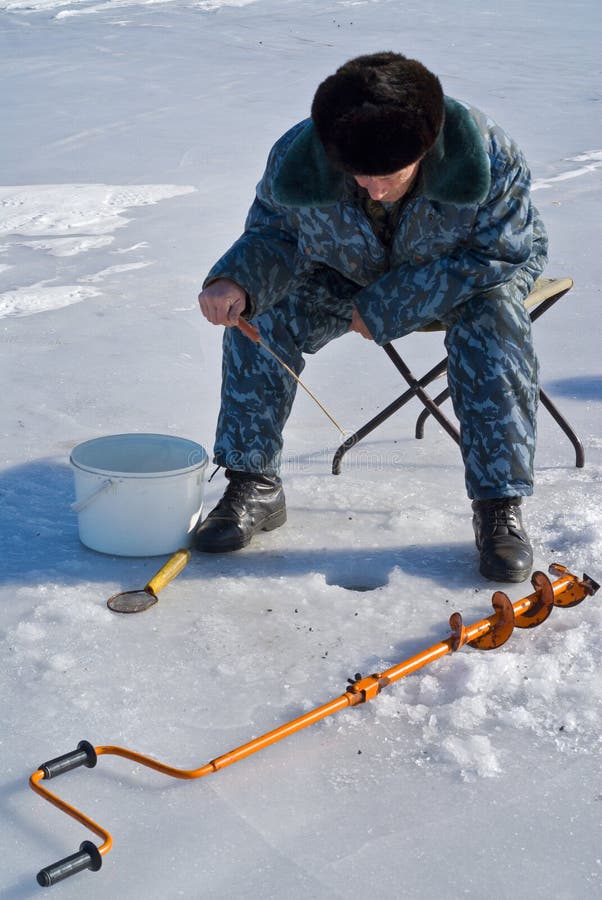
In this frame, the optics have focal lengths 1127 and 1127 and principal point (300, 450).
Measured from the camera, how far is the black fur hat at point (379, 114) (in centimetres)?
197

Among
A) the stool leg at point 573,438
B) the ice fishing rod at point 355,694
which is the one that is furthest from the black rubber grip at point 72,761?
the stool leg at point 573,438

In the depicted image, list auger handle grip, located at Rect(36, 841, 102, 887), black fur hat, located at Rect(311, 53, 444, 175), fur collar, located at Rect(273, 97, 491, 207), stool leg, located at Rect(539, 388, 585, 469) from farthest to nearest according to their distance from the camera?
1. stool leg, located at Rect(539, 388, 585, 469)
2. fur collar, located at Rect(273, 97, 491, 207)
3. black fur hat, located at Rect(311, 53, 444, 175)
4. auger handle grip, located at Rect(36, 841, 102, 887)

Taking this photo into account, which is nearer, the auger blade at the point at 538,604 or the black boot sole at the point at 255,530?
the auger blade at the point at 538,604

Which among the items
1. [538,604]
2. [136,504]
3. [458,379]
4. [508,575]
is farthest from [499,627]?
[136,504]

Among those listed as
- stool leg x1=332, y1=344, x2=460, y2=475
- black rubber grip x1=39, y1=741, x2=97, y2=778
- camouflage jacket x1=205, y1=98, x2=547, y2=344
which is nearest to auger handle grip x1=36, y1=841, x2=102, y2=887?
black rubber grip x1=39, y1=741, x2=97, y2=778

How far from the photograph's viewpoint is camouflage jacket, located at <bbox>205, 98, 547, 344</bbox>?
221 cm

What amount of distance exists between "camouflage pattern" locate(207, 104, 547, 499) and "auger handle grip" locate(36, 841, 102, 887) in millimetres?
1203

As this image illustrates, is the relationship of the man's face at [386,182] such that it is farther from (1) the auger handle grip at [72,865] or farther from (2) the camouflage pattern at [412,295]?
(1) the auger handle grip at [72,865]

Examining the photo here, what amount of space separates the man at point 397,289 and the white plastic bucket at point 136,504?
69mm

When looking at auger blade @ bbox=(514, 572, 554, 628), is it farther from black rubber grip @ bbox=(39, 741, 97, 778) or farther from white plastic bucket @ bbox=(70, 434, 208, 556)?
black rubber grip @ bbox=(39, 741, 97, 778)

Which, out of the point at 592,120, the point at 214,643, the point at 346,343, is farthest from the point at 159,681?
the point at 592,120

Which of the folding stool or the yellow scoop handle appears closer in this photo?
the yellow scoop handle

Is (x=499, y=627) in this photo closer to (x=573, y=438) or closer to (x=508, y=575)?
(x=508, y=575)

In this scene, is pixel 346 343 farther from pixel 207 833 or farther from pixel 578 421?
pixel 207 833
